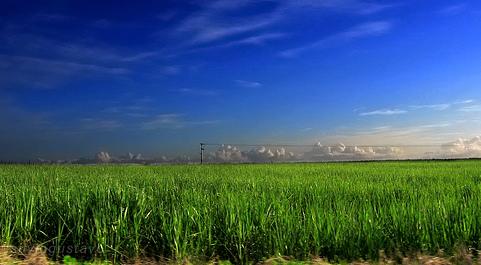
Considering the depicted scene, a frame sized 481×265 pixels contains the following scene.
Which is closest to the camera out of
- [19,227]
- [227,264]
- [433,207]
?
[227,264]

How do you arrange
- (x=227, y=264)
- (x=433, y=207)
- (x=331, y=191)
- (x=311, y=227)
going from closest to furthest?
(x=227, y=264), (x=311, y=227), (x=433, y=207), (x=331, y=191)

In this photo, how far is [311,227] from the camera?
603 centimetres

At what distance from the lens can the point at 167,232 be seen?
5836 mm

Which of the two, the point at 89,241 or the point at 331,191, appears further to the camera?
the point at 331,191

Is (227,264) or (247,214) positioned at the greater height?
(247,214)

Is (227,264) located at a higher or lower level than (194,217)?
lower

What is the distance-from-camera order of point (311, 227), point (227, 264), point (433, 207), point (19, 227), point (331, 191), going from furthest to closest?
point (331, 191)
point (433, 207)
point (19, 227)
point (311, 227)
point (227, 264)

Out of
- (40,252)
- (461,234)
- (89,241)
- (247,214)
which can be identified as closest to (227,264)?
(247,214)

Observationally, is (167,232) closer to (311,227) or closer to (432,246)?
(311,227)

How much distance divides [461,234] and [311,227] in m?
2.10

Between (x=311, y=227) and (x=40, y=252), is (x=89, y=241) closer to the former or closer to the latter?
(x=40, y=252)

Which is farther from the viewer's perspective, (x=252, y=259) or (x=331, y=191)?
(x=331, y=191)

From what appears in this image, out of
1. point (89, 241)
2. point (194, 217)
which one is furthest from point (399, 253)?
point (89, 241)

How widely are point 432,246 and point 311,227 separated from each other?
1.65 m
